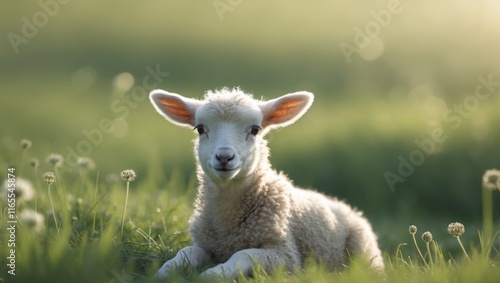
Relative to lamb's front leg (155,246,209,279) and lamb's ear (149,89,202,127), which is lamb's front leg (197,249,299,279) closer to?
lamb's front leg (155,246,209,279)

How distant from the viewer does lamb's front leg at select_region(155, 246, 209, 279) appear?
186 inches

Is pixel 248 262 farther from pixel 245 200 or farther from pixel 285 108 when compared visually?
pixel 285 108

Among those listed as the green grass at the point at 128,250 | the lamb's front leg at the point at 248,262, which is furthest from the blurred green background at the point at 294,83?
the lamb's front leg at the point at 248,262

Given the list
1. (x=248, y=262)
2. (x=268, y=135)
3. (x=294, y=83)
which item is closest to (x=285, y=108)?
(x=248, y=262)

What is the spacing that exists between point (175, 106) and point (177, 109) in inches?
1.5

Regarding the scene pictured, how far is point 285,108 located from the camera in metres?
6.02

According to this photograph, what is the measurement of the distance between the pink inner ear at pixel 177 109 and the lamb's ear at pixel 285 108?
64cm

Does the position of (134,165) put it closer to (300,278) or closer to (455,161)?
(455,161)

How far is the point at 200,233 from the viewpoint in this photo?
5.66 metres

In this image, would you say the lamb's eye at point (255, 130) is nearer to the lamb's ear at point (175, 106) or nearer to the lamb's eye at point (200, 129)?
the lamb's eye at point (200, 129)

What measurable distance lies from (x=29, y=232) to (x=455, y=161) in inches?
325

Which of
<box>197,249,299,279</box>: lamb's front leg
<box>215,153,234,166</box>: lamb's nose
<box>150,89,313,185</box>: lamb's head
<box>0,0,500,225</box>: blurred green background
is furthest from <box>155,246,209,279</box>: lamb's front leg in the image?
<box>0,0,500,225</box>: blurred green background

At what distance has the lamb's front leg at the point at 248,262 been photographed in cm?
474

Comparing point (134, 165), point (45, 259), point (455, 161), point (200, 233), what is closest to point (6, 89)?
point (134, 165)
